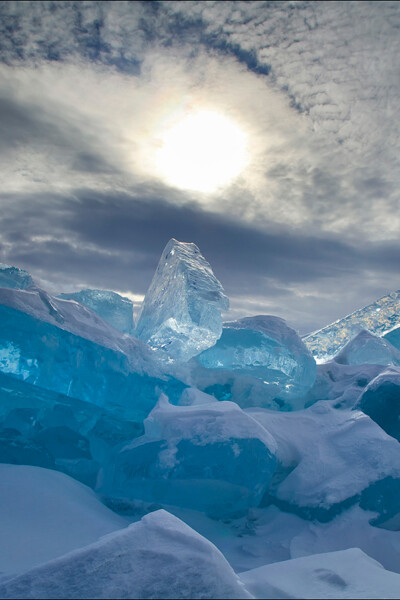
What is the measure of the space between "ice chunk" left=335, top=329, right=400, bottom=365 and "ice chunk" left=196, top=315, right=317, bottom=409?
6.88 ft

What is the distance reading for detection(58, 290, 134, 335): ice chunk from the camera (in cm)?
852

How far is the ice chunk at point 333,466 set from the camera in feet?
13.3

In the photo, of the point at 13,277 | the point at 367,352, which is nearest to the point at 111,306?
the point at 13,277

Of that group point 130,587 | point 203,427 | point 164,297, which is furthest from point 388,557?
point 164,297

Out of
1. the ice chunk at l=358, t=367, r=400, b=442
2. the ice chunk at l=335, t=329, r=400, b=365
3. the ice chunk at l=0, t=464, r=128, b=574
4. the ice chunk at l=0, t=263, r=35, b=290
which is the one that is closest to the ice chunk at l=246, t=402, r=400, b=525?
the ice chunk at l=358, t=367, r=400, b=442

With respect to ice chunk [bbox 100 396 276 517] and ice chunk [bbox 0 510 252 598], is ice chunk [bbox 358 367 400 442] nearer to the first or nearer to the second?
ice chunk [bbox 100 396 276 517]

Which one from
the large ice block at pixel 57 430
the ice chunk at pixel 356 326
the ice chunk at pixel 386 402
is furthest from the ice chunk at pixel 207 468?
the ice chunk at pixel 356 326

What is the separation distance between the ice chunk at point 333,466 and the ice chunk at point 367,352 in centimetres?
306

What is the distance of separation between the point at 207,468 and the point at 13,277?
5.03 metres

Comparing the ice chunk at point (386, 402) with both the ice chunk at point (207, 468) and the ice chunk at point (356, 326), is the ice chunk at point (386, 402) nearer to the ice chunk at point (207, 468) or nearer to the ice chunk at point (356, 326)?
the ice chunk at point (207, 468)

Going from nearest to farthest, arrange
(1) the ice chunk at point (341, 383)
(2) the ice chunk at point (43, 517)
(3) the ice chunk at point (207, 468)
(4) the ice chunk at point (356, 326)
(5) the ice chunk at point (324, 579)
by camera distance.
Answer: (5) the ice chunk at point (324, 579)
(2) the ice chunk at point (43, 517)
(3) the ice chunk at point (207, 468)
(1) the ice chunk at point (341, 383)
(4) the ice chunk at point (356, 326)

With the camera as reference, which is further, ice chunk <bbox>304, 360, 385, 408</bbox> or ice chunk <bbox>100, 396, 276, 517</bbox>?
ice chunk <bbox>304, 360, 385, 408</bbox>

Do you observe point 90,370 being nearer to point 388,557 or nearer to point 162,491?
point 162,491

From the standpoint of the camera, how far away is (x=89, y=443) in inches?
213
